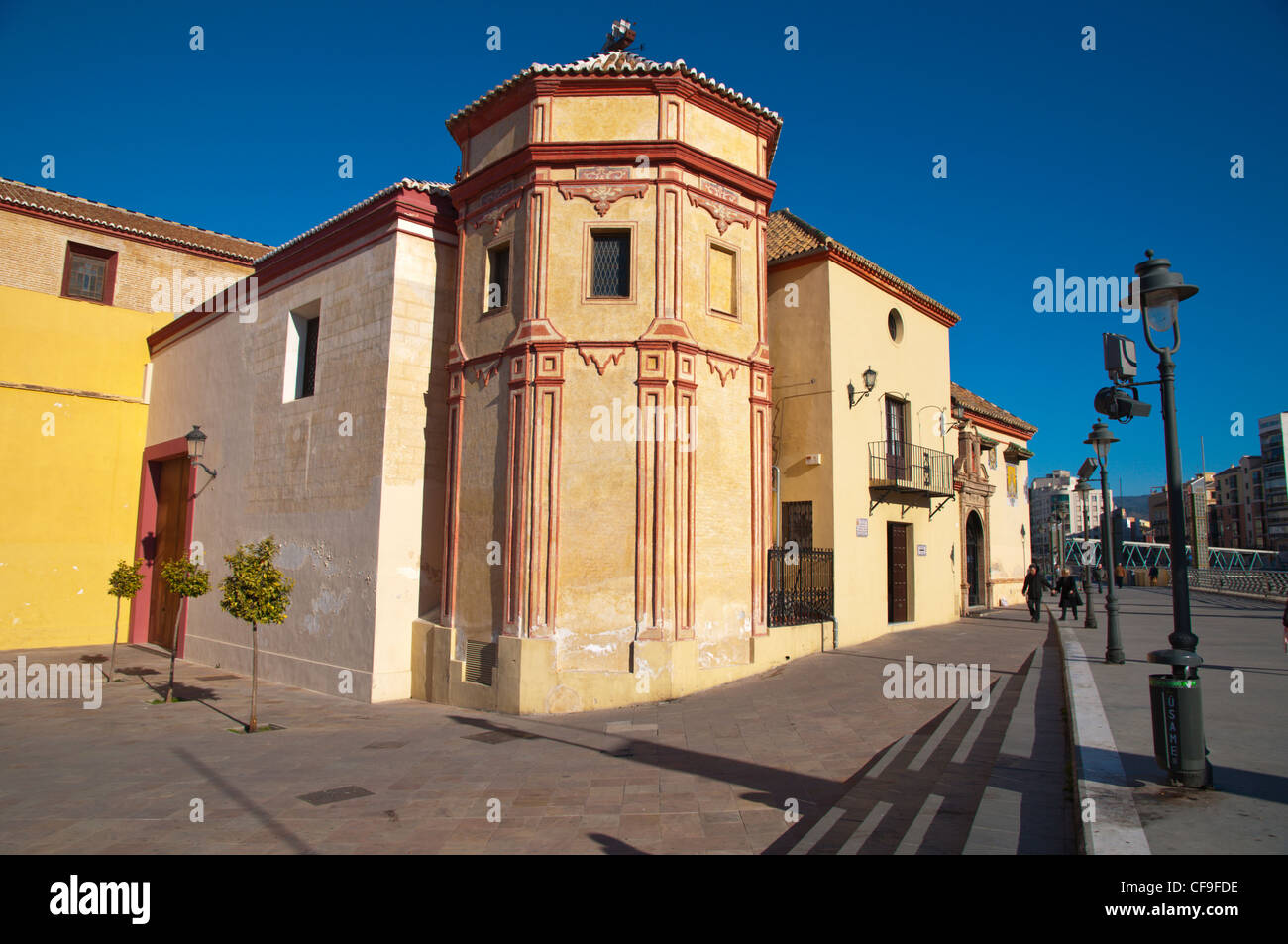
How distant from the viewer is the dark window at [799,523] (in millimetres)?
16125

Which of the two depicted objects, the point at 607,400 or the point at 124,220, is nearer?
the point at 607,400

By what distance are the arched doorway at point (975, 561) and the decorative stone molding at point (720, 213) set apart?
17.0 meters

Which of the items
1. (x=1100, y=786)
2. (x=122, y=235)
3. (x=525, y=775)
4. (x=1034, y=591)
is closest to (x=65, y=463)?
(x=122, y=235)

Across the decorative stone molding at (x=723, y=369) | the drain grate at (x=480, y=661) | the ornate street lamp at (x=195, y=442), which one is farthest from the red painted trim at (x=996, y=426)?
the ornate street lamp at (x=195, y=442)

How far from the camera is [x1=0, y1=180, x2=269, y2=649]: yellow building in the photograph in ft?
62.7

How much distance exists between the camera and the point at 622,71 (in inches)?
470

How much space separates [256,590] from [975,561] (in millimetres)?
23329

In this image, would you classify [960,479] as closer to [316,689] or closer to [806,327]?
[806,327]

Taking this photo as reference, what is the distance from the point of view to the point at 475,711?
454 inches

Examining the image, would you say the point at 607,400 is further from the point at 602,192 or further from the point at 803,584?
the point at 803,584

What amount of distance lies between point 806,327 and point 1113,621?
27.4 ft

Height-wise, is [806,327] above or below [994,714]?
above

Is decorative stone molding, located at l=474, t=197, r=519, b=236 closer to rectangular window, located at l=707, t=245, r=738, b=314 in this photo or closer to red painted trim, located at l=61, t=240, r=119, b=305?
rectangular window, located at l=707, t=245, r=738, b=314
